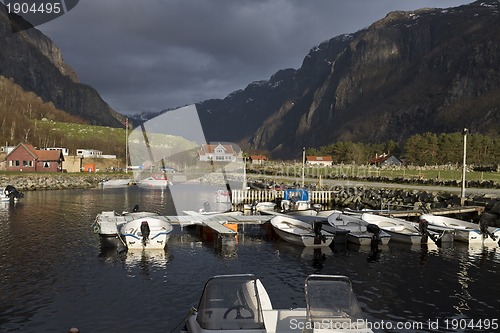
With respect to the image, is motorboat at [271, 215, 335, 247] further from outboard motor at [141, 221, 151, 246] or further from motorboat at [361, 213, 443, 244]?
outboard motor at [141, 221, 151, 246]

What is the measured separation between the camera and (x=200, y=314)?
13352 mm

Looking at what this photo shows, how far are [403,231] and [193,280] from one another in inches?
793

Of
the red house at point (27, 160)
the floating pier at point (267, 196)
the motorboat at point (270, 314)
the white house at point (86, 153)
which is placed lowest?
the floating pier at point (267, 196)

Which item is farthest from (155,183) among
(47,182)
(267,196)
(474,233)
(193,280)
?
(193,280)

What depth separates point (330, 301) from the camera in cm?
1298

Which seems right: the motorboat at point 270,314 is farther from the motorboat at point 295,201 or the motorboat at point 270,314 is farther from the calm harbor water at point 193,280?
the motorboat at point 295,201

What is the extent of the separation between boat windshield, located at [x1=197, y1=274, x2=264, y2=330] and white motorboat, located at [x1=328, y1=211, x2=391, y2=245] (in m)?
21.9

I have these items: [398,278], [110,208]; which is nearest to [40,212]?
[110,208]

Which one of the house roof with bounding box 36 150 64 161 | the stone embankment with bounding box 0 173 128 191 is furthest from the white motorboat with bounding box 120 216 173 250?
the house roof with bounding box 36 150 64 161

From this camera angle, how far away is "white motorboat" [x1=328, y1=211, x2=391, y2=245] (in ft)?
110

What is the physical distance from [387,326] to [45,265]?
21.0 m

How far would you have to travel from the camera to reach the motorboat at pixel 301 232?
109 feet

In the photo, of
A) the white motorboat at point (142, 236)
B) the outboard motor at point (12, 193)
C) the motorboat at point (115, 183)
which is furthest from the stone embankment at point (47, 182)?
the white motorboat at point (142, 236)

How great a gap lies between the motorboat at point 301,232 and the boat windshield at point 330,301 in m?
20.0
